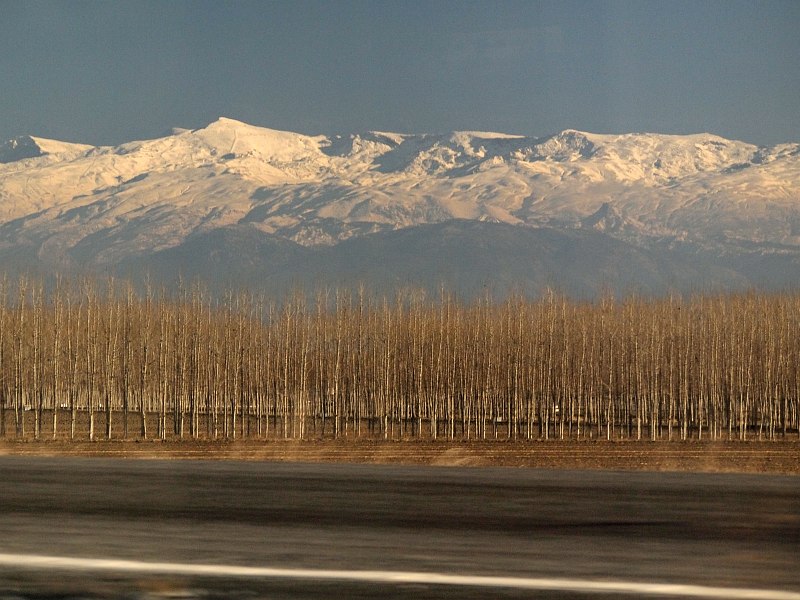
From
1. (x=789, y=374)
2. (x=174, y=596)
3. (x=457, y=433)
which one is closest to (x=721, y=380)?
(x=789, y=374)

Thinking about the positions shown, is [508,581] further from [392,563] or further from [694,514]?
[694,514]

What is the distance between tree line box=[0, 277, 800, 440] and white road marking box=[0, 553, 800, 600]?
46.9 meters

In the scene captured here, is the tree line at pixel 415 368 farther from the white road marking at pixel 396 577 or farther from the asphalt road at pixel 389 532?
the white road marking at pixel 396 577

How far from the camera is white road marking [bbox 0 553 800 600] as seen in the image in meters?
6.63

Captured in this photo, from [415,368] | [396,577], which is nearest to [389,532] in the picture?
[396,577]

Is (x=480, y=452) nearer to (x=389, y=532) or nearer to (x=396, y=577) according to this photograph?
(x=389, y=532)

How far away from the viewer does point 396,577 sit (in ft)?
22.7

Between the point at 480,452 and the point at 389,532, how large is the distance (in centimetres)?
3574

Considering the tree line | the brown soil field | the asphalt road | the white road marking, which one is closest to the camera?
the white road marking

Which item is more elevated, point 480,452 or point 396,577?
point 396,577

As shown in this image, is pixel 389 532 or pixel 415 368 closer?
pixel 389 532

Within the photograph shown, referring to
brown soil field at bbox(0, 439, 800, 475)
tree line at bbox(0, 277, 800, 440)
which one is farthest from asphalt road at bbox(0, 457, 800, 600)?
tree line at bbox(0, 277, 800, 440)

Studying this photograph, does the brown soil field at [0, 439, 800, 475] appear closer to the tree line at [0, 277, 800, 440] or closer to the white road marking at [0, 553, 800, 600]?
the tree line at [0, 277, 800, 440]

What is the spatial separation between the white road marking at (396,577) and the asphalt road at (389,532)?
0.9 inches
